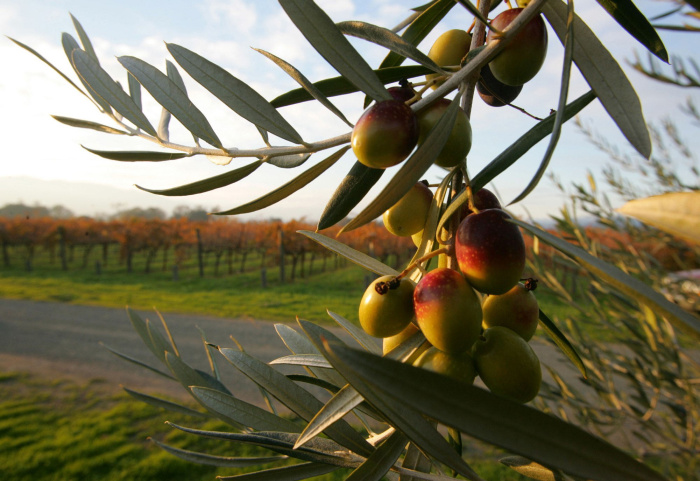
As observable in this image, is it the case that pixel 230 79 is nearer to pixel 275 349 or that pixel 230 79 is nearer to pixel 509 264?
pixel 509 264

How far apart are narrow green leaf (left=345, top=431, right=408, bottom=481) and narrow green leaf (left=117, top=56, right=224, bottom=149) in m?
0.34

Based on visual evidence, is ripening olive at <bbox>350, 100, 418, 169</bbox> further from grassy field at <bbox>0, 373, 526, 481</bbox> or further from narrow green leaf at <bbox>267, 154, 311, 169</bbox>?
grassy field at <bbox>0, 373, 526, 481</bbox>

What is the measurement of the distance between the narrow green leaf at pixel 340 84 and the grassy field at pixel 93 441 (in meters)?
3.40

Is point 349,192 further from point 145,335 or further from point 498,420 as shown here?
point 145,335

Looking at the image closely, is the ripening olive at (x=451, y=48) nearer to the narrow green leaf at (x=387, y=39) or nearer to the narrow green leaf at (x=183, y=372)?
the narrow green leaf at (x=387, y=39)

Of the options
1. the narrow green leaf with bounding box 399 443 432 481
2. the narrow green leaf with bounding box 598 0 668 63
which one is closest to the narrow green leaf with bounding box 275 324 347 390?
the narrow green leaf with bounding box 399 443 432 481

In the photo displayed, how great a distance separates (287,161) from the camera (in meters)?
0.46

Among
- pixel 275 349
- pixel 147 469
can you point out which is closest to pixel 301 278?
pixel 275 349

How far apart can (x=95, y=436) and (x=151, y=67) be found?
17.7ft

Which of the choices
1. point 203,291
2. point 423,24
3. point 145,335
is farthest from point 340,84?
point 203,291

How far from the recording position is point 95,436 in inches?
181

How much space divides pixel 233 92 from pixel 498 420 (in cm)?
36

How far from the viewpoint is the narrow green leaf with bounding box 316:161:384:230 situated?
1.27ft

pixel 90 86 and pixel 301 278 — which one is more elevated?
pixel 90 86
